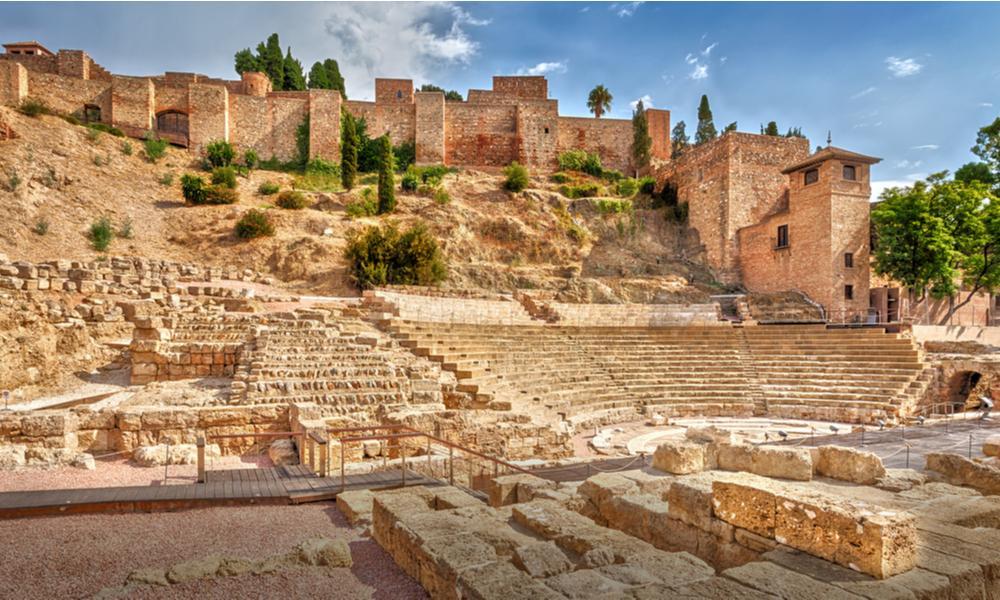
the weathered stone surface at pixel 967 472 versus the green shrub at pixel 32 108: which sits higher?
the green shrub at pixel 32 108

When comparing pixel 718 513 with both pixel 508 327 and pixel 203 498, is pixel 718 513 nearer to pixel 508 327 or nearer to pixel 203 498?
pixel 203 498

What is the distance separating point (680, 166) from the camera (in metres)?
33.0

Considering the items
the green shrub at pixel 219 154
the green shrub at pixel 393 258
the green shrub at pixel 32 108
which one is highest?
the green shrub at pixel 32 108

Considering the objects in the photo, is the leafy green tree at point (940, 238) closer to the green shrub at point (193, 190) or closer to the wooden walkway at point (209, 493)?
the wooden walkway at point (209, 493)

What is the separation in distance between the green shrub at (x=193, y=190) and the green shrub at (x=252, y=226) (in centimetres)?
399

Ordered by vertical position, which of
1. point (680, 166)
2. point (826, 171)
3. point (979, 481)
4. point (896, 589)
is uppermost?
point (680, 166)

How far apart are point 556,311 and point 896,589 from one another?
17.1 metres

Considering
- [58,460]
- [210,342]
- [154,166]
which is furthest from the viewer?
[154,166]

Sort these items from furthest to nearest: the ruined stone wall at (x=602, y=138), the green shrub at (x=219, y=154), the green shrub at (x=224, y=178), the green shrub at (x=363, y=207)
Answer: the ruined stone wall at (x=602, y=138), the green shrub at (x=219, y=154), the green shrub at (x=224, y=178), the green shrub at (x=363, y=207)

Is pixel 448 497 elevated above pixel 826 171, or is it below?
below

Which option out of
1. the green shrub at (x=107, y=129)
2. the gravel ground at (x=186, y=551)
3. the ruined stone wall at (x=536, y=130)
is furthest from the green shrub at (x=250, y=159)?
the gravel ground at (x=186, y=551)

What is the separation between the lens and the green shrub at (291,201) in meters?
26.6

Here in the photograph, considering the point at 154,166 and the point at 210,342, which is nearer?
the point at 210,342

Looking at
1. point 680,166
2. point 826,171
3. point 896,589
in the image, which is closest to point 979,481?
point 896,589
